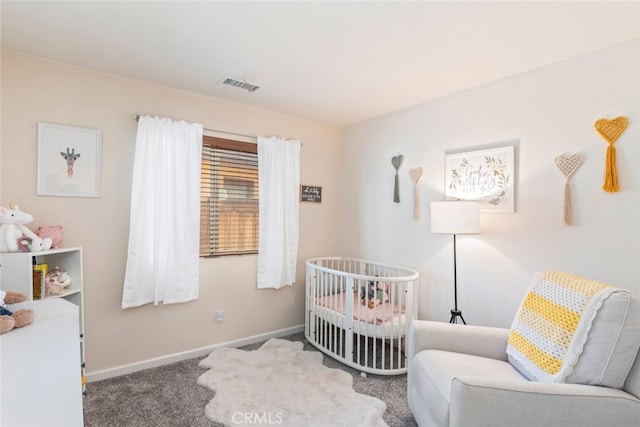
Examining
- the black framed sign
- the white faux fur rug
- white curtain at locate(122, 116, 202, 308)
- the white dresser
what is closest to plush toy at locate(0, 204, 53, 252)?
white curtain at locate(122, 116, 202, 308)

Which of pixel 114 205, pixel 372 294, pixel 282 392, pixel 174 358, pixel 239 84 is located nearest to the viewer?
pixel 282 392

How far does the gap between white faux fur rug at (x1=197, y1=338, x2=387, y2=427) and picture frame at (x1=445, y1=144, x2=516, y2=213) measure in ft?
5.51

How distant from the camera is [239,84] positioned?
262cm

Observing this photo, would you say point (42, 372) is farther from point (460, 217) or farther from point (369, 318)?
point (460, 217)

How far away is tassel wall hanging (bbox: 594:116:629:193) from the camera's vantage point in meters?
1.90

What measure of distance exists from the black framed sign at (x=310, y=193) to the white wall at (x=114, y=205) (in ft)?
2.10

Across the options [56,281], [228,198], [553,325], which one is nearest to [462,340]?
[553,325]

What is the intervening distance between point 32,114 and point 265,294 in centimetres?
234

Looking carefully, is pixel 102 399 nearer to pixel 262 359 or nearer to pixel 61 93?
pixel 262 359

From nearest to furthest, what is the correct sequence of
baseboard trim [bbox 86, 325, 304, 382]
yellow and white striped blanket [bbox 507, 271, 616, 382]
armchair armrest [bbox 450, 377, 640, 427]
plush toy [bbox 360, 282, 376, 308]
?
1. armchair armrest [bbox 450, 377, 640, 427]
2. yellow and white striped blanket [bbox 507, 271, 616, 382]
3. baseboard trim [bbox 86, 325, 304, 382]
4. plush toy [bbox 360, 282, 376, 308]

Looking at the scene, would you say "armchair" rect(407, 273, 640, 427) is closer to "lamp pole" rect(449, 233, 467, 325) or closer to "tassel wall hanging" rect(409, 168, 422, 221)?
"lamp pole" rect(449, 233, 467, 325)

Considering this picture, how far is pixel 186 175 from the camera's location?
275 centimetres

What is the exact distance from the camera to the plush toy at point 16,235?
1.90 meters

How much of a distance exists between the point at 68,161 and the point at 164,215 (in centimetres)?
74
